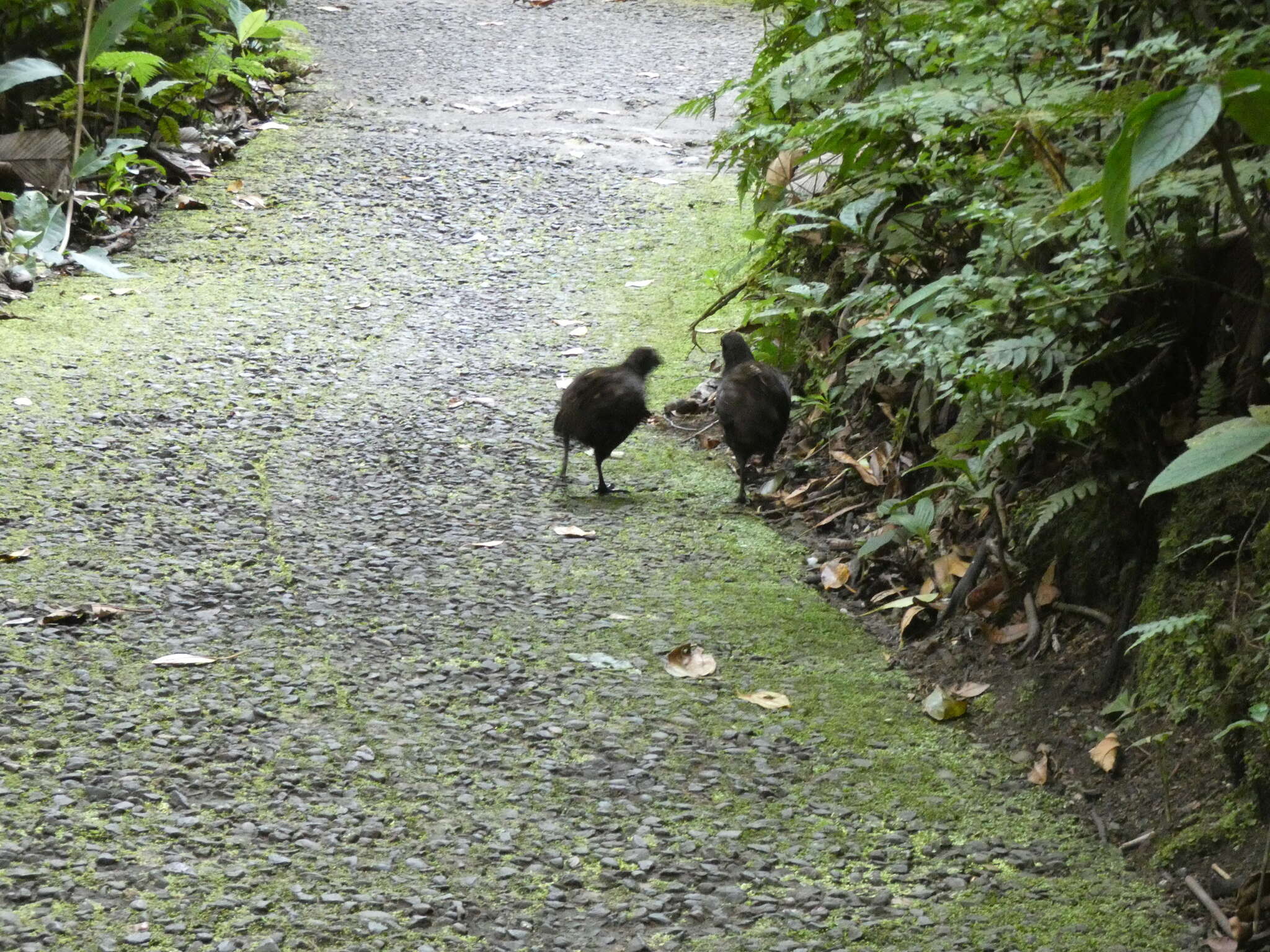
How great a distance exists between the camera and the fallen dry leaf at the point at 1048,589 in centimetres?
378

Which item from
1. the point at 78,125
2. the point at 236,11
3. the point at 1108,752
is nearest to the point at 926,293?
the point at 1108,752

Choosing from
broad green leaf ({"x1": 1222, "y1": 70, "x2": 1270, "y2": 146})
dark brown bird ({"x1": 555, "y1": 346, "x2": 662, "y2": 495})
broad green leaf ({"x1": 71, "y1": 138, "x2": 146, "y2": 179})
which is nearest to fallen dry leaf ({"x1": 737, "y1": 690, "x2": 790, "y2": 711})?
dark brown bird ({"x1": 555, "y1": 346, "x2": 662, "y2": 495})

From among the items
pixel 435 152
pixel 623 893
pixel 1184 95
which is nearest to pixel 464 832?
pixel 623 893

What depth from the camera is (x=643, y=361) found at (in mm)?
5516

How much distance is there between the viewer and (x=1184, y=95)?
234 centimetres

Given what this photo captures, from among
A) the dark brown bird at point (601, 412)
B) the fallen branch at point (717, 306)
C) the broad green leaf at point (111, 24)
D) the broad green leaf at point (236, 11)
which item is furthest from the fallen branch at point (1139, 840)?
the broad green leaf at point (236, 11)

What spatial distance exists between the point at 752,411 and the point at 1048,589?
150 centimetres

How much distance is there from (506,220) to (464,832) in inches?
222

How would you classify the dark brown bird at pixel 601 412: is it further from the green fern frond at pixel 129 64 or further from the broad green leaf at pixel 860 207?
the green fern frond at pixel 129 64

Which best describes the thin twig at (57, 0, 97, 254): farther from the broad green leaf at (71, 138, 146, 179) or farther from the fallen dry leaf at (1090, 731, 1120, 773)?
the fallen dry leaf at (1090, 731, 1120, 773)

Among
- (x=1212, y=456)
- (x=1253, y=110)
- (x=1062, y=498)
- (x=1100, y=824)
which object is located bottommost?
(x=1100, y=824)

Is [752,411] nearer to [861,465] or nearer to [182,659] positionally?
[861,465]

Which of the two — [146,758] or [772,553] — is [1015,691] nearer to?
[772,553]

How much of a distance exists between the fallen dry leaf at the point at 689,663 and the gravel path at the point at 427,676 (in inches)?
2.2
